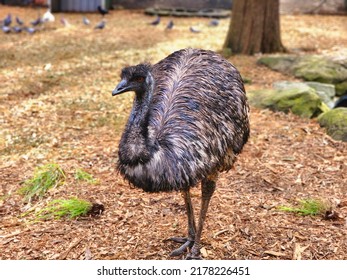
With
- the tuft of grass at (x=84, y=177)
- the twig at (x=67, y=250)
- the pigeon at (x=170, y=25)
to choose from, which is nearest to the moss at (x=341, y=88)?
the tuft of grass at (x=84, y=177)

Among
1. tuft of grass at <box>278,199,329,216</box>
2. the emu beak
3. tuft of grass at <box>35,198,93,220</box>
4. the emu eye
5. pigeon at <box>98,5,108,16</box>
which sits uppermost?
the emu eye

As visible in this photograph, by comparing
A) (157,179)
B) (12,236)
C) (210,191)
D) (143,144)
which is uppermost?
(143,144)

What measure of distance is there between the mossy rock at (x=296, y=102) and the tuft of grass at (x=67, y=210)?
3.54m

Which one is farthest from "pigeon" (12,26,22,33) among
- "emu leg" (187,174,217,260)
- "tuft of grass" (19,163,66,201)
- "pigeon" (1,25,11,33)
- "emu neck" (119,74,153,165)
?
"emu neck" (119,74,153,165)

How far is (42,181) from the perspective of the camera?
526 centimetres

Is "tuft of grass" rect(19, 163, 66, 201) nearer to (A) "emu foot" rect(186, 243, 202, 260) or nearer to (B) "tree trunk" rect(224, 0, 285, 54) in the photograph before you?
(A) "emu foot" rect(186, 243, 202, 260)

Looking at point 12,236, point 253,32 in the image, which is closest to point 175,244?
point 12,236

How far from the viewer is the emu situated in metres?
3.35

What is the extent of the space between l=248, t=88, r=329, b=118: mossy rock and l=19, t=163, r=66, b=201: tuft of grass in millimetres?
3245

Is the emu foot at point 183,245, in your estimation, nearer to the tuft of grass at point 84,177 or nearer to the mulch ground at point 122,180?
the mulch ground at point 122,180

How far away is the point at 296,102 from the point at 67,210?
151 inches

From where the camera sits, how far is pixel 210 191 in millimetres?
3982

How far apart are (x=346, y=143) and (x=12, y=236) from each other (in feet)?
13.1
